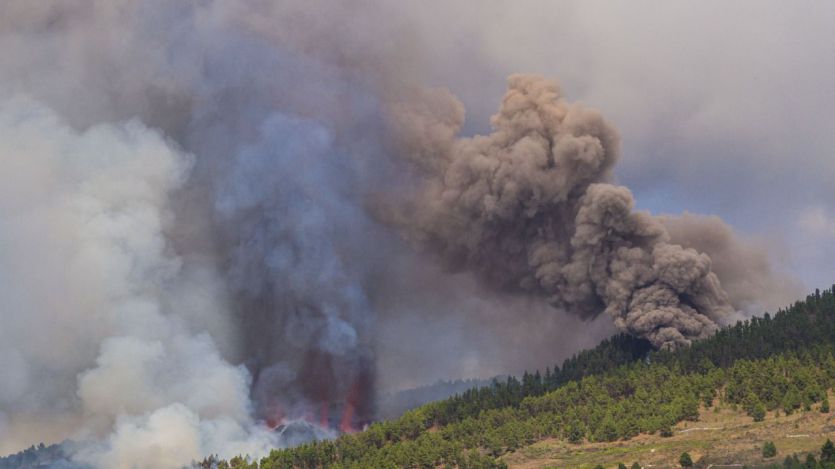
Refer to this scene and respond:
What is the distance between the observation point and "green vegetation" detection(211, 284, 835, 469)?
148125 millimetres

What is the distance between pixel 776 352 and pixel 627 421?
36.9 m

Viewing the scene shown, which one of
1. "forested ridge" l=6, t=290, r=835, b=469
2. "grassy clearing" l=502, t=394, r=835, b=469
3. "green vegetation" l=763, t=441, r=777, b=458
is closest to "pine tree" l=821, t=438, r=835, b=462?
"grassy clearing" l=502, t=394, r=835, b=469

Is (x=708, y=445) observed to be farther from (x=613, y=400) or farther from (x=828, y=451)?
(x=613, y=400)

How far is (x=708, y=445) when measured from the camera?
439ft

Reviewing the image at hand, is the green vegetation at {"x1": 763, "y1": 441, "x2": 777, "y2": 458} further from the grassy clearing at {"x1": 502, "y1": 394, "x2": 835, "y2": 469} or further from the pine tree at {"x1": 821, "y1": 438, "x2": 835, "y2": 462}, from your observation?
the pine tree at {"x1": 821, "y1": 438, "x2": 835, "y2": 462}

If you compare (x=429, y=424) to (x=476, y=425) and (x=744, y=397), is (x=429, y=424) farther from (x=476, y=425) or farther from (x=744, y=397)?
(x=744, y=397)

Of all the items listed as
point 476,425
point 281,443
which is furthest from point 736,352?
point 281,443

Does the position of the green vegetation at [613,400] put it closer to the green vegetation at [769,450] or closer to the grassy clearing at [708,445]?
the grassy clearing at [708,445]

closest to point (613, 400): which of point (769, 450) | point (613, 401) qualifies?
point (613, 401)

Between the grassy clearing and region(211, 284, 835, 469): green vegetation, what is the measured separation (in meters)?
1.94

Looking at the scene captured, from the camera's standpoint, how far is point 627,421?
14825 cm

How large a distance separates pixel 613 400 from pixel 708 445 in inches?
1164

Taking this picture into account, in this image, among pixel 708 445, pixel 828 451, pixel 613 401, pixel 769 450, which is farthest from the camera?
pixel 613 401

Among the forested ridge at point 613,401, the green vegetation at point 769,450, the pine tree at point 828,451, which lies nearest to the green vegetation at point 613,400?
the forested ridge at point 613,401
